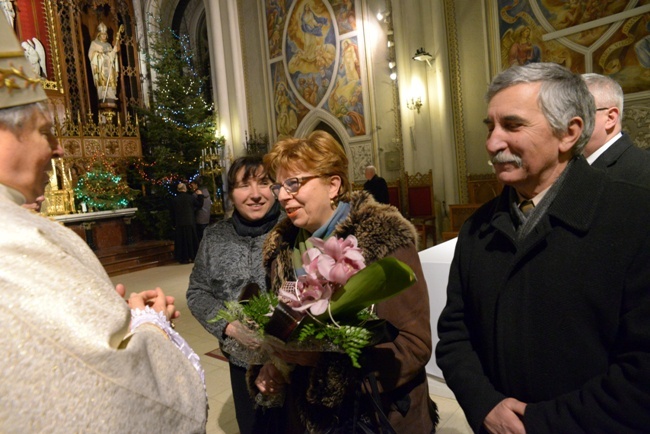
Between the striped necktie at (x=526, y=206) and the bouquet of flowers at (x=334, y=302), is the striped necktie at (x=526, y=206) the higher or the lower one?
the higher one

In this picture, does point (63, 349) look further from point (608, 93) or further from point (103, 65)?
point (103, 65)

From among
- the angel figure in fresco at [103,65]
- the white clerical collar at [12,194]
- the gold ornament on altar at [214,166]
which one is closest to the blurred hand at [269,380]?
the white clerical collar at [12,194]

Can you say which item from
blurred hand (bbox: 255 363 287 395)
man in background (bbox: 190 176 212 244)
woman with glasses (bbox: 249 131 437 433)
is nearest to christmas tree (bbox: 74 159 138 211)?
man in background (bbox: 190 176 212 244)

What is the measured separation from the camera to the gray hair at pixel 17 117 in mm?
919

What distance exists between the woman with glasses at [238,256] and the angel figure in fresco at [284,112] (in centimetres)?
1026

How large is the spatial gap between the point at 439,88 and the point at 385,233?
323 inches

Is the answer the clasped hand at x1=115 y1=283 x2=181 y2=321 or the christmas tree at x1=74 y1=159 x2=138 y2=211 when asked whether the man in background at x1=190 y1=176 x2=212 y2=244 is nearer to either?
the christmas tree at x1=74 y1=159 x2=138 y2=211

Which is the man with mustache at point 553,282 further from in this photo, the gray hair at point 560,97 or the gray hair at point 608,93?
the gray hair at point 608,93

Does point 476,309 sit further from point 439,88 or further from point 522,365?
point 439,88

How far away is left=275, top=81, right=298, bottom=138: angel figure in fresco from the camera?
12.4 m

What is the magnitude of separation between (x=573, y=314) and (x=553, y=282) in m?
0.10

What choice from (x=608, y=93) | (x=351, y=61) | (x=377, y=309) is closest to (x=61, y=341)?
(x=377, y=309)

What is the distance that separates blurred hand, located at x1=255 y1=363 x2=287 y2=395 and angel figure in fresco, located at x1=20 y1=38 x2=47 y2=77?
1209 centimetres

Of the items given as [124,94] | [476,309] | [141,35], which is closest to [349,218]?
[476,309]
